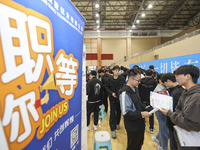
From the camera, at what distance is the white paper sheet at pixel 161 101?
4.20ft

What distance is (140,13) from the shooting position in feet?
34.5

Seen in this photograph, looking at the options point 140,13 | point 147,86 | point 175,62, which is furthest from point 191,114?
point 140,13

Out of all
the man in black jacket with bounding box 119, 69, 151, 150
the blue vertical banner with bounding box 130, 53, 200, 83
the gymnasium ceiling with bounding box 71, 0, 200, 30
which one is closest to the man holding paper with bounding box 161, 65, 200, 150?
the man in black jacket with bounding box 119, 69, 151, 150

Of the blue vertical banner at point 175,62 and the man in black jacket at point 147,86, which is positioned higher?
the blue vertical banner at point 175,62

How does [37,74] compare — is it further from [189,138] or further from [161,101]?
[189,138]

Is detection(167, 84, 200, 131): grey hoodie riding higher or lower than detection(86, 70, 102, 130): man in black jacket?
higher

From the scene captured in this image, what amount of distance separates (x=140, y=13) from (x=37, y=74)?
1193 centimetres

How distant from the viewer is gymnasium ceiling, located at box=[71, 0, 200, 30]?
970cm

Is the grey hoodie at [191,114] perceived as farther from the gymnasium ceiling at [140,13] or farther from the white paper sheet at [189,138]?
the gymnasium ceiling at [140,13]

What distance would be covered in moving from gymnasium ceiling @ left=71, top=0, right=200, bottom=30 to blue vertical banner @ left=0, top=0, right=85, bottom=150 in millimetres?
8951

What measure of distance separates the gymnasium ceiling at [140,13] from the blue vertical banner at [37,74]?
8951 mm

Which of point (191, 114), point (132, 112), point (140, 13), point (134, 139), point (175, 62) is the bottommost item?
point (134, 139)

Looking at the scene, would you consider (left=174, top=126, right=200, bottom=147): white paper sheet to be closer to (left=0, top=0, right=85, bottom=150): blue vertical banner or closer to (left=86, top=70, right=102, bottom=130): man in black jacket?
(left=0, top=0, right=85, bottom=150): blue vertical banner

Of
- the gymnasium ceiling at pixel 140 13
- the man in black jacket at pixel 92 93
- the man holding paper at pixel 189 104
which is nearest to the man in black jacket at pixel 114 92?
the man in black jacket at pixel 92 93
